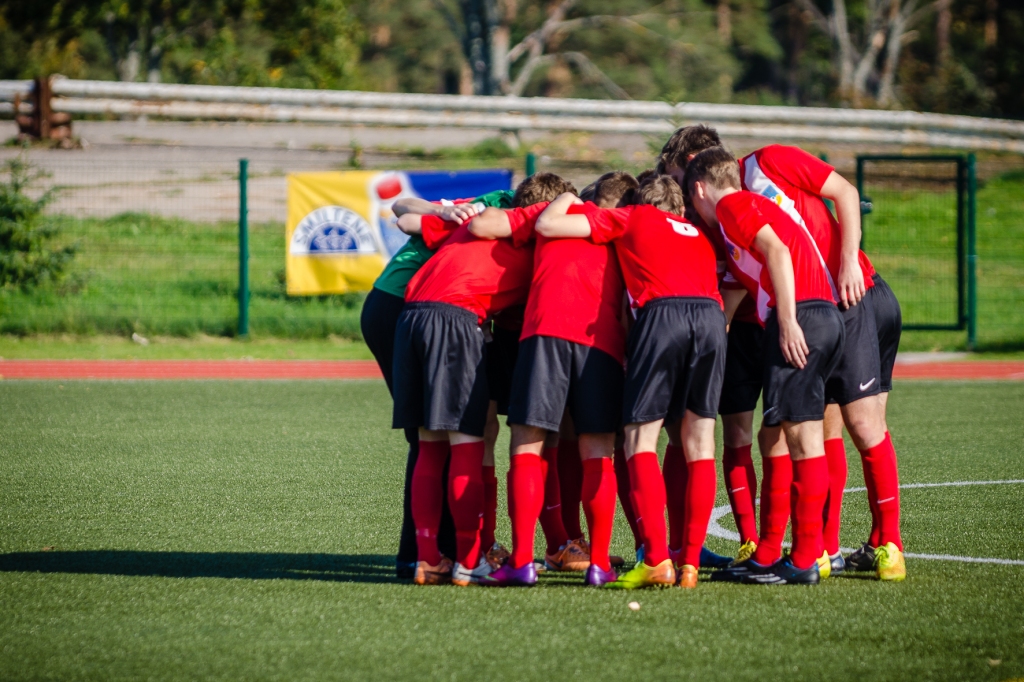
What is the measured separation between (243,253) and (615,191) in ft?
36.1

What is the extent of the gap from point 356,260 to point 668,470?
32.6 feet

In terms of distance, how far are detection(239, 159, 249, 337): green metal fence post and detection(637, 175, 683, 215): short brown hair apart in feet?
36.3

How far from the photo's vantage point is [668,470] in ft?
18.5

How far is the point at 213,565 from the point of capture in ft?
17.7

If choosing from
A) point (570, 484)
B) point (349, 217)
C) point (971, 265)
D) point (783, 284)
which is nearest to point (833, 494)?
point (783, 284)

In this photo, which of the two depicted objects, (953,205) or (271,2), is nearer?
(953,205)

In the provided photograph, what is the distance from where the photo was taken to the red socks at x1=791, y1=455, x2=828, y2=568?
5055 millimetres

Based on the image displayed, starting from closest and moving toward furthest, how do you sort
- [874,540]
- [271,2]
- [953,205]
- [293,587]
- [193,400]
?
[293,587], [874,540], [193,400], [953,205], [271,2]

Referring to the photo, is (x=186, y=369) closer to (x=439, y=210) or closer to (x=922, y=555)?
(x=439, y=210)

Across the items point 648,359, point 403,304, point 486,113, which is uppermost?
point 486,113

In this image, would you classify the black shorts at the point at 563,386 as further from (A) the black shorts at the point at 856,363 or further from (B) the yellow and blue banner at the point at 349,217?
(B) the yellow and blue banner at the point at 349,217

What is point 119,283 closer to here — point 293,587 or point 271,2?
point 293,587

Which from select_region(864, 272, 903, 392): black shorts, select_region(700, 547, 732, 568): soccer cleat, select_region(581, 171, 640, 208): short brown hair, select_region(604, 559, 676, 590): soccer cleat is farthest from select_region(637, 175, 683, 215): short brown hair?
select_region(700, 547, 732, 568): soccer cleat

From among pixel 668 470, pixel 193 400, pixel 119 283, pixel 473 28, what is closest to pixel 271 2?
pixel 473 28
